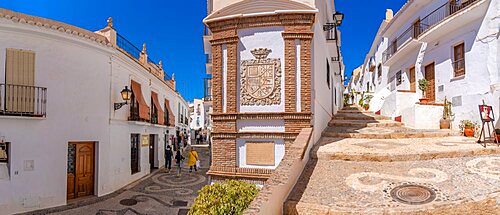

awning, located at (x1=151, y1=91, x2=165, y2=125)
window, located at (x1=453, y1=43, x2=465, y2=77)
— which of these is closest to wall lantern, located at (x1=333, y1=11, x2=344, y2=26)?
window, located at (x1=453, y1=43, x2=465, y2=77)

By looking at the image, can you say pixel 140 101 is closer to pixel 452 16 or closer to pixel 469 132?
pixel 469 132

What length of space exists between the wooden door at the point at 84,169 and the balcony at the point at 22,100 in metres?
2.10

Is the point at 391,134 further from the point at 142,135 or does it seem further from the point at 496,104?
the point at 142,135

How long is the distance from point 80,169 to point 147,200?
2862mm

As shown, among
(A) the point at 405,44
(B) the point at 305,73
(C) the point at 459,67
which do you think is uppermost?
(A) the point at 405,44

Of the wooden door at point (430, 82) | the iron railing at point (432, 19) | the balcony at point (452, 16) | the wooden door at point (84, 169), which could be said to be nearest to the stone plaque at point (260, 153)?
the wooden door at point (84, 169)

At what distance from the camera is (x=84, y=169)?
1205cm

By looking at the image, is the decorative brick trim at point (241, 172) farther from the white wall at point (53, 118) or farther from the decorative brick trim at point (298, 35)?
the white wall at point (53, 118)

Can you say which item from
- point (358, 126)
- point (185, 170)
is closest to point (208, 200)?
point (358, 126)

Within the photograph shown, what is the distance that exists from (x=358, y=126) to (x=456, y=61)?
5.42m

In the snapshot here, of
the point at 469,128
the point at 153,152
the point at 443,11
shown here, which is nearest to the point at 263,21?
the point at 469,128

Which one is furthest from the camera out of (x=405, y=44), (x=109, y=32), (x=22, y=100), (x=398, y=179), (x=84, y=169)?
(x=405, y=44)

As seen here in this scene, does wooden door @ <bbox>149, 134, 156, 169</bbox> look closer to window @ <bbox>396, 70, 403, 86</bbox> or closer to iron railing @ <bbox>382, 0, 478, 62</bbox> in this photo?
iron railing @ <bbox>382, 0, 478, 62</bbox>

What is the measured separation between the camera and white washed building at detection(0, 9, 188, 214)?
9.89 metres
